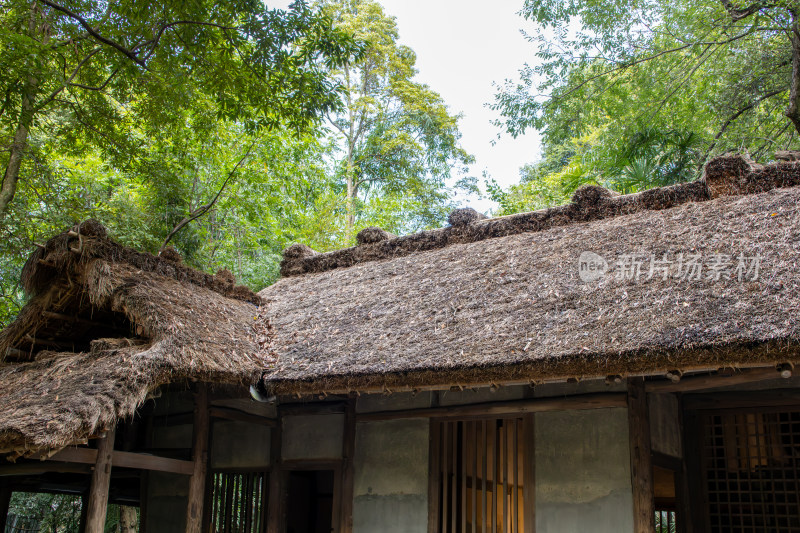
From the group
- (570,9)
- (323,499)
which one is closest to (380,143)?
(570,9)

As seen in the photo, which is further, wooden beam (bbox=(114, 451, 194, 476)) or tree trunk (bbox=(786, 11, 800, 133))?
tree trunk (bbox=(786, 11, 800, 133))

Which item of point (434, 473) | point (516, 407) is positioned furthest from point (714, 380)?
point (434, 473)

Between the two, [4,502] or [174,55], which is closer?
[174,55]

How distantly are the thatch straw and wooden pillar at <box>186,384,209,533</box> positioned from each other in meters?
0.84

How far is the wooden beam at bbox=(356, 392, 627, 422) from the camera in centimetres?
491

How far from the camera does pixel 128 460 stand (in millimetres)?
5145

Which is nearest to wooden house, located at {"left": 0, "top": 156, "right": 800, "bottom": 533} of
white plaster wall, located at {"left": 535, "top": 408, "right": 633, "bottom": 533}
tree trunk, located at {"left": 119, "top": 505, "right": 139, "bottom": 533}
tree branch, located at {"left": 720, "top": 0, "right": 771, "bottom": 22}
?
white plaster wall, located at {"left": 535, "top": 408, "right": 633, "bottom": 533}

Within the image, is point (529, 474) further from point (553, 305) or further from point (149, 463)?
point (149, 463)

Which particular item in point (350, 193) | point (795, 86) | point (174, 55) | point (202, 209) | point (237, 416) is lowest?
point (237, 416)

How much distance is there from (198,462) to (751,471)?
4.51 meters

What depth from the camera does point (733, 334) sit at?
369 centimetres

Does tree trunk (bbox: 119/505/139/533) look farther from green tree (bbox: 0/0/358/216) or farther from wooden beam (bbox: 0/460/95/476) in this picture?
wooden beam (bbox: 0/460/95/476)

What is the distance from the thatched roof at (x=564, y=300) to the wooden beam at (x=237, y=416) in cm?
75

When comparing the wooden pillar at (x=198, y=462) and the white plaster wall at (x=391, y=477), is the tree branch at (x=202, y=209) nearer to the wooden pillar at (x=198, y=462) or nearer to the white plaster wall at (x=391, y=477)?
the wooden pillar at (x=198, y=462)
